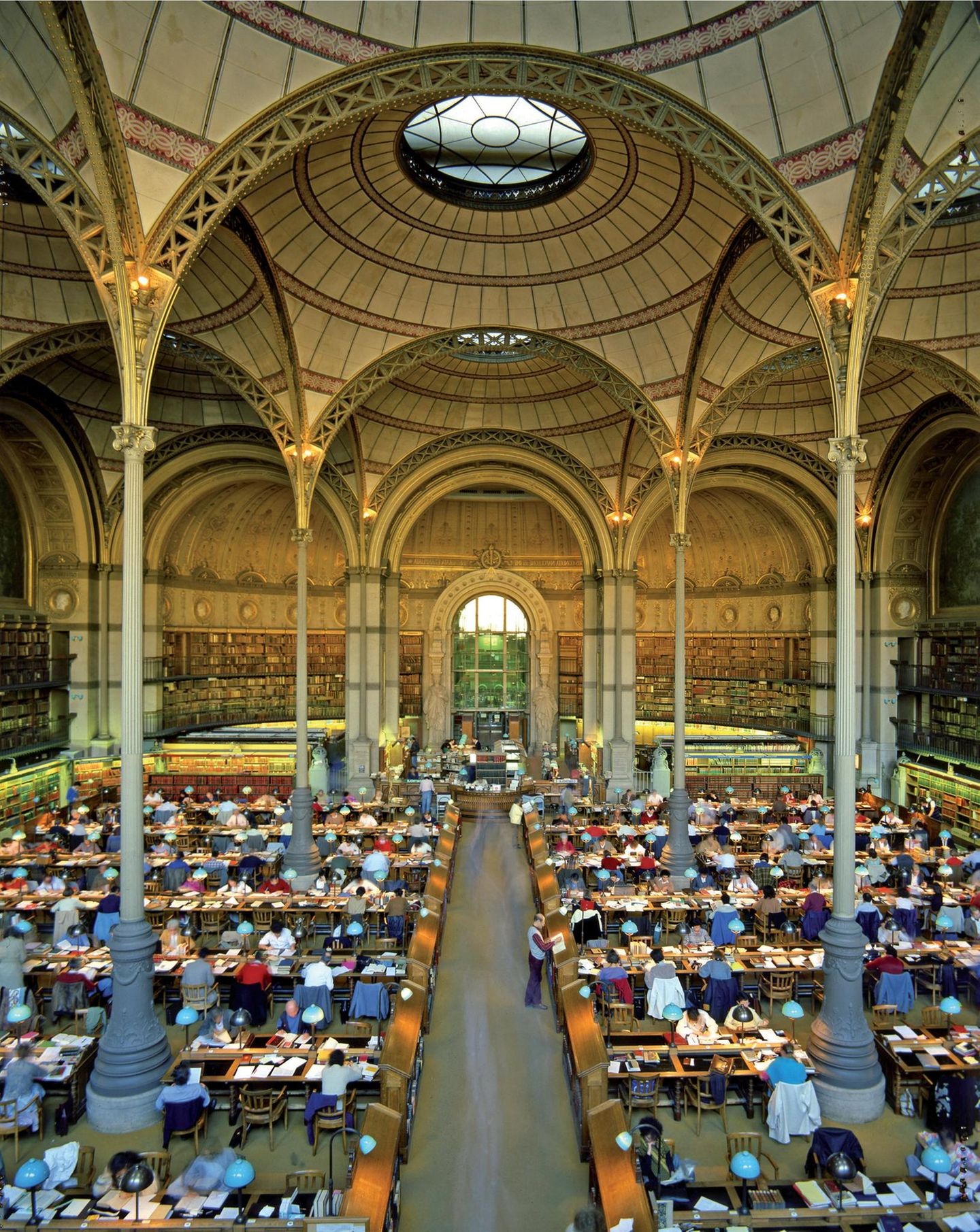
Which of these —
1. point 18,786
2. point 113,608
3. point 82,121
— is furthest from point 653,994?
point 113,608

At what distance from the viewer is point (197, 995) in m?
12.2

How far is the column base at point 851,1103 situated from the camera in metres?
10.2

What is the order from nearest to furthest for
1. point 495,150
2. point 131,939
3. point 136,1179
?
point 136,1179
point 131,939
point 495,150

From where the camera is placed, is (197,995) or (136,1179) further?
(197,995)

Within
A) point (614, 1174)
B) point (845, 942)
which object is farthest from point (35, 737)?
point (845, 942)

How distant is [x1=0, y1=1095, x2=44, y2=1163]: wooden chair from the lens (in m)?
9.17

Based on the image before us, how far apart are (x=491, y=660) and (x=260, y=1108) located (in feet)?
98.0

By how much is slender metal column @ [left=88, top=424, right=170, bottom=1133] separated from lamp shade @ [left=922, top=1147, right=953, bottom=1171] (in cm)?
892

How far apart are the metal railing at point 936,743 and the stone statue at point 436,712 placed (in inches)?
737

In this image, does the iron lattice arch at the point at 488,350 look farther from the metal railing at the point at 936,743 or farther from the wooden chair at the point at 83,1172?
the wooden chair at the point at 83,1172

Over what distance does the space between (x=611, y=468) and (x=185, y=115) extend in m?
21.1

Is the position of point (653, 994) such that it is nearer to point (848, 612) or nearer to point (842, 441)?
point (848, 612)

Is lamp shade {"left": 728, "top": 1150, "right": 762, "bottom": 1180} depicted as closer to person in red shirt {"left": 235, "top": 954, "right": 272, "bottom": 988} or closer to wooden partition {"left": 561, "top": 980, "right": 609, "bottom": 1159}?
wooden partition {"left": 561, "top": 980, "right": 609, "bottom": 1159}

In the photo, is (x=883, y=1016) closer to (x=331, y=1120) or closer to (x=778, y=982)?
(x=778, y=982)
